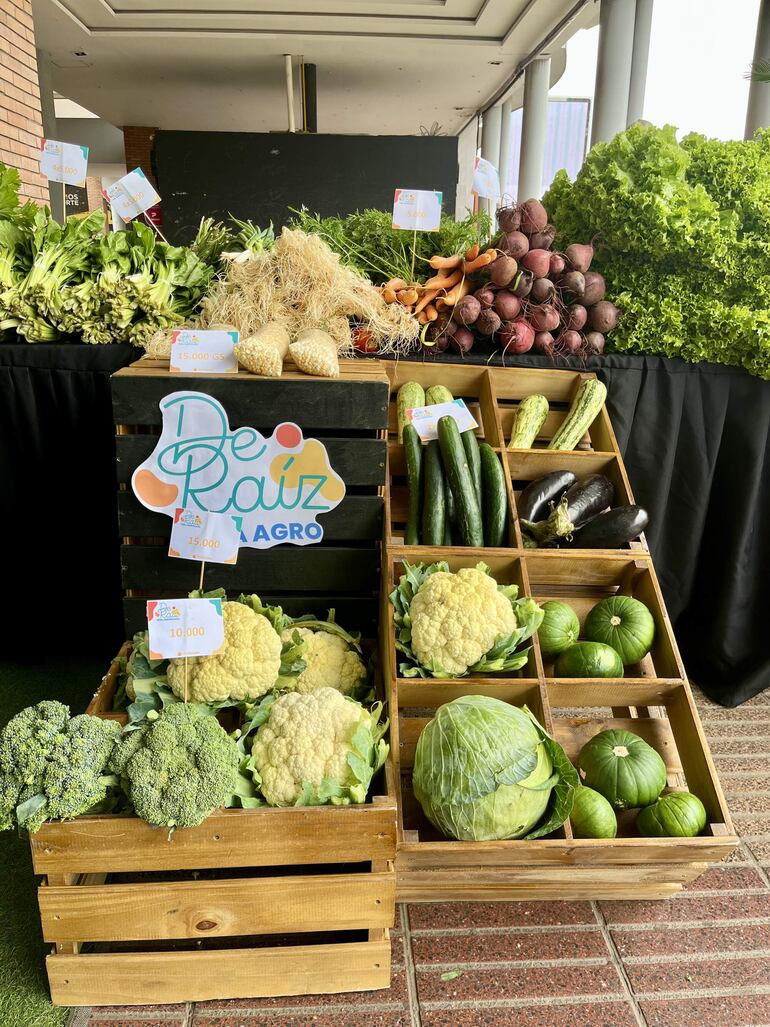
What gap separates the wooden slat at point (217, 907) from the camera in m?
1.38

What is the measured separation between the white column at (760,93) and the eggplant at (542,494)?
12.2ft

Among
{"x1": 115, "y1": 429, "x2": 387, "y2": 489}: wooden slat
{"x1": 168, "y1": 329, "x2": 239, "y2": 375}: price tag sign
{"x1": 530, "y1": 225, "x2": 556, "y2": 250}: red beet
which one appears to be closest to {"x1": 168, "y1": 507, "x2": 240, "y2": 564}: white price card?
{"x1": 115, "y1": 429, "x2": 387, "y2": 489}: wooden slat

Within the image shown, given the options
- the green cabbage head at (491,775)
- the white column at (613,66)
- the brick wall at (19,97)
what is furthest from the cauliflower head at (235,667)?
the white column at (613,66)

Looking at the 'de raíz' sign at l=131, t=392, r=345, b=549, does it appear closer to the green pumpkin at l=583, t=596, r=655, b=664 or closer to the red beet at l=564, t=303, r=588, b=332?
the green pumpkin at l=583, t=596, r=655, b=664

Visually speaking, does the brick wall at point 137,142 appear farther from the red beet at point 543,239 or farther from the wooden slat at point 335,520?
the wooden slat at point 335,520

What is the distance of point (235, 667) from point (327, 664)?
0.30m

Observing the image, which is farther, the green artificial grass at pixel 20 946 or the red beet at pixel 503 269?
the red beet at pixel 503 269

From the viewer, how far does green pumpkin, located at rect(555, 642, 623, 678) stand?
6.14ft

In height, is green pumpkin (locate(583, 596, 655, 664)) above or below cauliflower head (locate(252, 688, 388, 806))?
above

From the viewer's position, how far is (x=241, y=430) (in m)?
1.82

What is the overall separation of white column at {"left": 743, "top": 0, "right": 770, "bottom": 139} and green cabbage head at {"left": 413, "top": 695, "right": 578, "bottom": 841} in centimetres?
467

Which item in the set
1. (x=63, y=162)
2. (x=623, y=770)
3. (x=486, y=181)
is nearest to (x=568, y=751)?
(x=623, y=770)

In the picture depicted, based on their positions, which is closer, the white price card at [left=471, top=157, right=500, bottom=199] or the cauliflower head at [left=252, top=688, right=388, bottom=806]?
the cauliflower head at [left=252, top=688, right=388, bottom=806]

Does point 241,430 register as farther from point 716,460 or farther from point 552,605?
point 716,460
